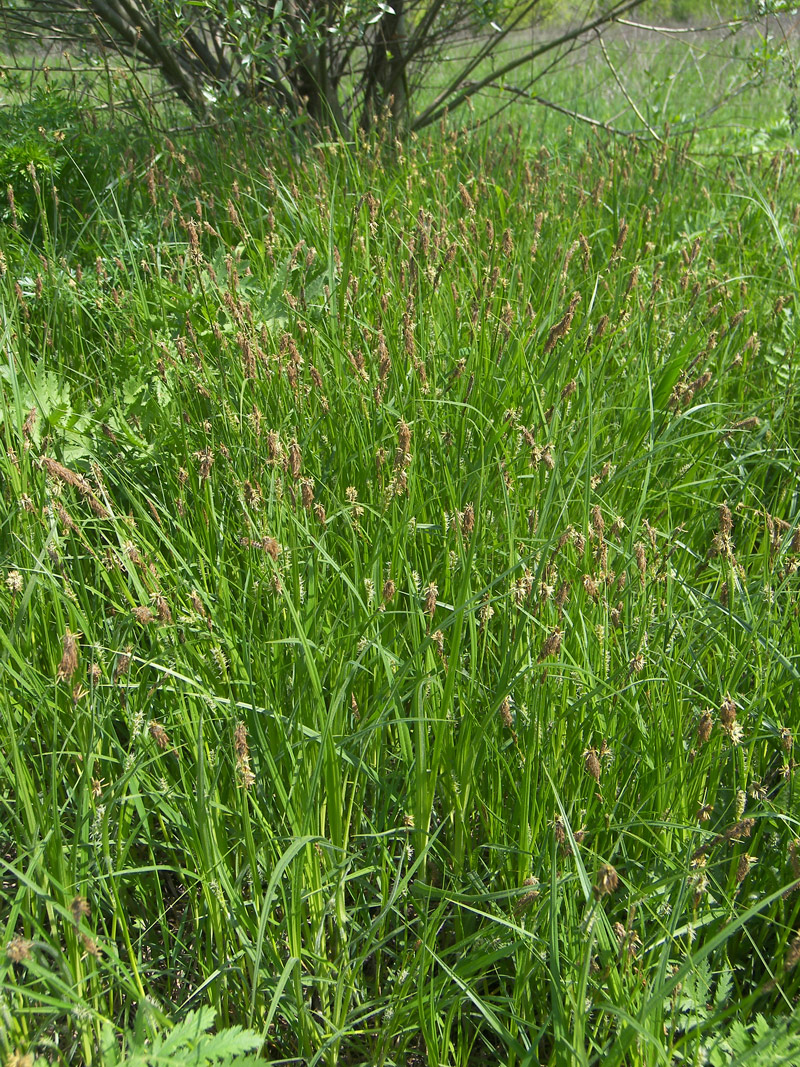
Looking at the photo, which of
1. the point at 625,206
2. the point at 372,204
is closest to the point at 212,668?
the point at 372,204

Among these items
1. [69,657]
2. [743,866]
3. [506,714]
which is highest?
[69,657]

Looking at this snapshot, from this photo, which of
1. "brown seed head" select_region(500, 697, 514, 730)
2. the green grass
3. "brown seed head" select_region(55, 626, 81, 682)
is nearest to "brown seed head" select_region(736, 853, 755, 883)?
the green grass

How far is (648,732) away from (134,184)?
9.37 ft

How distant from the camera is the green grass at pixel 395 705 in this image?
1087mm

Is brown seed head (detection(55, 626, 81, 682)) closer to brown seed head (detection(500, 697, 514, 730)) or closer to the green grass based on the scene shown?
the green grass

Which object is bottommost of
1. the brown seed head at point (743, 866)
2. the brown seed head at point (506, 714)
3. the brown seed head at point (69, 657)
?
the brown seed head at point (743, 866)

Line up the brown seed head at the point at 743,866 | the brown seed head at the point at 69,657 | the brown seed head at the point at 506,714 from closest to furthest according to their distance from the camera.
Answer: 1. the brown seed head at the point at 69,657
2. the brown seed head at the point at 743,866
3. the brown seed head at the point at 506,714

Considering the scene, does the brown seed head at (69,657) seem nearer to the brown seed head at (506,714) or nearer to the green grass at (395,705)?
the green grass at (395,705)

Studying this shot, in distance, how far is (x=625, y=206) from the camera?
3205 mm

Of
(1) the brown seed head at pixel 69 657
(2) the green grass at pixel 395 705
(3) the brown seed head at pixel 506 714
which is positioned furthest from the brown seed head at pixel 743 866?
(1) the brown seed head at pixel 69 657

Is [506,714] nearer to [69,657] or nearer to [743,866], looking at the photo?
[743,866]

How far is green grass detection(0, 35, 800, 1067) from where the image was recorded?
109cm

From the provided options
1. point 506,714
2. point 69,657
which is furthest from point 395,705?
point 69,657

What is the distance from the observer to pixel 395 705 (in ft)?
4.02
